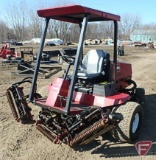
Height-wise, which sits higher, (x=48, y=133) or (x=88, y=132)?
(x=88, y=132)

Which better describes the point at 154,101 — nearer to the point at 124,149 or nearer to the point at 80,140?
the point at 124,149

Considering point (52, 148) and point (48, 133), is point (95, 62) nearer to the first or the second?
point (48, 133)

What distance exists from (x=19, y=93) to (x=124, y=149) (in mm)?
2082

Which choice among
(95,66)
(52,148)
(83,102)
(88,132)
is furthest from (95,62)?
(52,148)

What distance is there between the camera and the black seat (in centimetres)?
452

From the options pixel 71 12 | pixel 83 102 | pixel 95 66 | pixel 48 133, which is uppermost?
pixel 71 12

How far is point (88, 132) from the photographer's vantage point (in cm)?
356

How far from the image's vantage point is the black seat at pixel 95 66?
14.8 ft

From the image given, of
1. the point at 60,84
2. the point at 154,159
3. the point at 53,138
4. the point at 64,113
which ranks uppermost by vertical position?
the point at 60,84

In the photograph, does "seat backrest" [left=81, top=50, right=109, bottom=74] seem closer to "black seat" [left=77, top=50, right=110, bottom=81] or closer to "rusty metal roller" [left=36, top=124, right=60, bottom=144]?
"black seat" [left=77, top=50, right=110, bottom=81]

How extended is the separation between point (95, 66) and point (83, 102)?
0.71 metres

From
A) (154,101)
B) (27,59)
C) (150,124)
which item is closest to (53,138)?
(150,124)

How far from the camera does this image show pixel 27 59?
14805mm

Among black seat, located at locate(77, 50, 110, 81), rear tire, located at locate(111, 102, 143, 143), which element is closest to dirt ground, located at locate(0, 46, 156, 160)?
rear tire, located at locate(111, 102, 143, 143)
